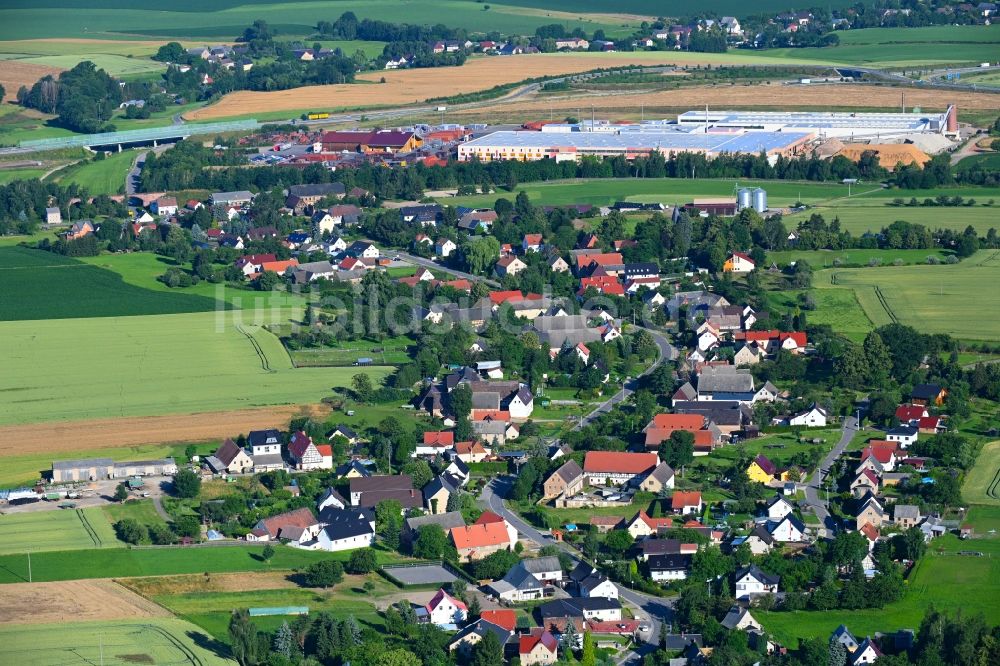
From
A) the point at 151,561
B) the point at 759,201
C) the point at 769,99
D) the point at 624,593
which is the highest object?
the point at 769,99

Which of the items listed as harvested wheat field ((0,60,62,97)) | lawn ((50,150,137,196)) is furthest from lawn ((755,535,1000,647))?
harvested wheat field ((0,60,62,97))

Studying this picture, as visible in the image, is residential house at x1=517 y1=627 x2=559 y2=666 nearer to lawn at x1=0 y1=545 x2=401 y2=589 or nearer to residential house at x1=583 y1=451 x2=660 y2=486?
lawn at x1=0 y1=545 x2=401 y2=589

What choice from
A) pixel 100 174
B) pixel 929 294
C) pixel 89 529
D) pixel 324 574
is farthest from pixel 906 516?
pixel 100 174

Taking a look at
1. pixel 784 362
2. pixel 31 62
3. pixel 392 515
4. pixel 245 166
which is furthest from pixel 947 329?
pixel 31 62

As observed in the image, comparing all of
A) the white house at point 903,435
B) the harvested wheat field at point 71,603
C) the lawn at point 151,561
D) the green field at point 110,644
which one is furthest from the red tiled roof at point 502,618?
the white house at point 903,435

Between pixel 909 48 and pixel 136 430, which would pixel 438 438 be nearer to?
pixel 136 430

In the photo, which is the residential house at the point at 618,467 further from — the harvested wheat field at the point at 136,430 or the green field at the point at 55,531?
the green field at the point at 55,531
